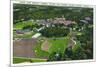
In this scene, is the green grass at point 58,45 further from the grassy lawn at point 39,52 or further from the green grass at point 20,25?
the green grass at point 20,25

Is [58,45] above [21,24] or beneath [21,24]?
beneath

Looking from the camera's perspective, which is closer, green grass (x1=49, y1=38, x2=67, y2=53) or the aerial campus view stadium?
the aerial campus view stadium

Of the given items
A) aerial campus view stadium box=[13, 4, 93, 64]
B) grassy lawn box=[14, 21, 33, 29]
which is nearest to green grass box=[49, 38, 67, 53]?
aerial campus view stadium box=[13, 4, 93, 64]

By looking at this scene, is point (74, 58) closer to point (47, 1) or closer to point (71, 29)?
point (71, 29)

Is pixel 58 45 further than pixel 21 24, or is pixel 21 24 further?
pixel 58 45

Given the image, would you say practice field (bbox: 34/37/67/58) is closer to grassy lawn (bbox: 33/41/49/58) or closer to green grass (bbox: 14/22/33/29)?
grassy lawn (bbox: 33/41/49/58)

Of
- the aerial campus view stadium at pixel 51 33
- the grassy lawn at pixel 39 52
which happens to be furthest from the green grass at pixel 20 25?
the grassy lawn at pixel 39 52

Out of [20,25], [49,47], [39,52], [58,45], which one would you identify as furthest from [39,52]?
[20,25]

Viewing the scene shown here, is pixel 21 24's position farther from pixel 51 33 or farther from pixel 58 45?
pixel 58 45

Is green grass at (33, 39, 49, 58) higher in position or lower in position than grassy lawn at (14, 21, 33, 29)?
lower

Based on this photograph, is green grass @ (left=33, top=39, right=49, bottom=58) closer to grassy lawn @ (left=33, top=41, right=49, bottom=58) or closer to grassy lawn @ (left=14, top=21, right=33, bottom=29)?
grassy lawn @ (left=33, top=41, right=49, bottom=58)
